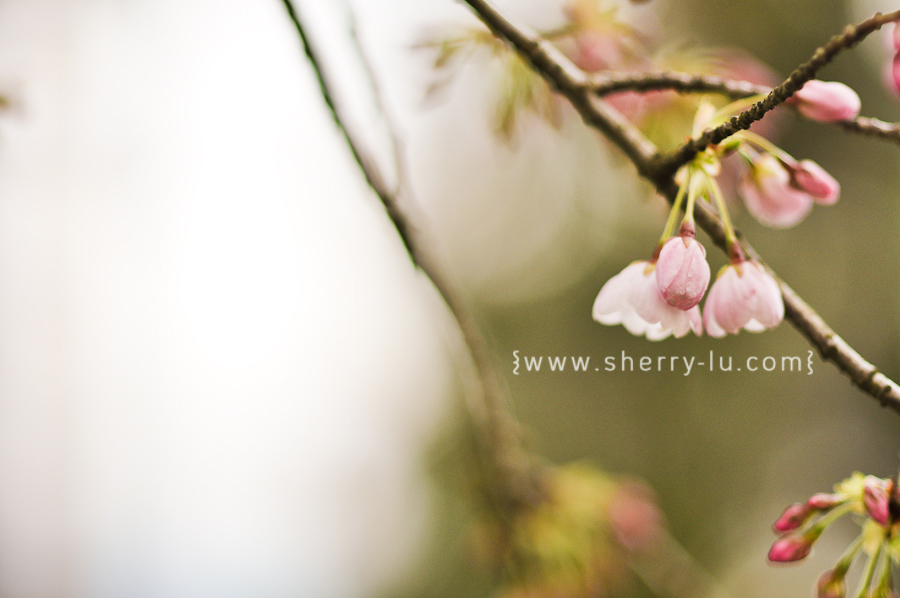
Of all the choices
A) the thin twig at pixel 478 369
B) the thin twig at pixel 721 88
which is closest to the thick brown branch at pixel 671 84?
the thin twig at pixel 721 88

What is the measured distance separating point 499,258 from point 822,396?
1.23m

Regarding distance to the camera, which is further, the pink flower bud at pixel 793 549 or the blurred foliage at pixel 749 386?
the blurred foliage at pixel 749 386

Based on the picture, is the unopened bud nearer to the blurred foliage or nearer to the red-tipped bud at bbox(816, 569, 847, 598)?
the red-tipped bud at bbox(816, 569, 847, 598)

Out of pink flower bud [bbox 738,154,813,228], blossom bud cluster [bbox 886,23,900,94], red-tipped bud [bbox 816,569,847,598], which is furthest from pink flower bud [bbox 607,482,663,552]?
blossom bud cluster [bbox 886,23,900,94]

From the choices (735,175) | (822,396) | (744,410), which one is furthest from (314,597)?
(735,175)

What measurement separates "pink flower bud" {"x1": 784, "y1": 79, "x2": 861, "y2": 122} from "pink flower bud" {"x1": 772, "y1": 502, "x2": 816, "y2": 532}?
0.79 feet

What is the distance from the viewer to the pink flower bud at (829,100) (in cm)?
27

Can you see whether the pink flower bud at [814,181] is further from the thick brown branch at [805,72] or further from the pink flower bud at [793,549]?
the pink flower bud at [793,549]

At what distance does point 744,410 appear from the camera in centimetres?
159

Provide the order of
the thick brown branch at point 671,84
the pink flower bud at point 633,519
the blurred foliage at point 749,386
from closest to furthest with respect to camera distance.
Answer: the thick brown branch at point 671,84 → the pink flower bud at point 633,519 → the blurred foliage at point 749,386

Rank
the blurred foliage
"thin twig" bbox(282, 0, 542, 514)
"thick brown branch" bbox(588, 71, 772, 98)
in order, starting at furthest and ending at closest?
the blurred foliage, "thin twig" bbox(282, 0, 542, 514), "thick brown branch" bbox(588, 71, 772, 98)

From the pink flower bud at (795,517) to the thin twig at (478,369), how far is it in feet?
0.89

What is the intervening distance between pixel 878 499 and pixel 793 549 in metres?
0.08

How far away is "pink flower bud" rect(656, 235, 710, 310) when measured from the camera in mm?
235
